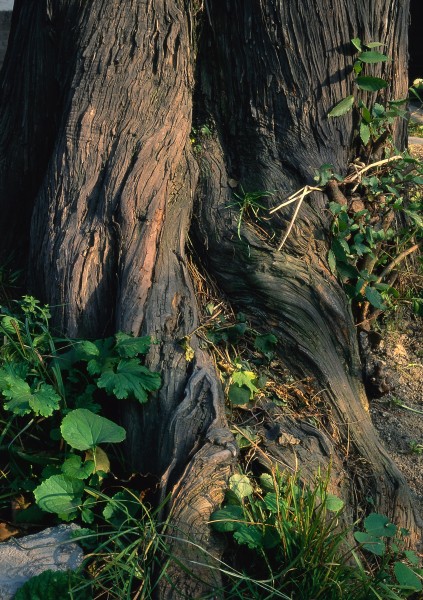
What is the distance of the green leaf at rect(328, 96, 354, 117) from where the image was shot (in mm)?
3688

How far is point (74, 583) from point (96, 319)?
125 centimetres

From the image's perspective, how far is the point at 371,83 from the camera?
373cm

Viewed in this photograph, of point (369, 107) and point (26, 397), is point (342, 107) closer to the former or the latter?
point (369, 107)

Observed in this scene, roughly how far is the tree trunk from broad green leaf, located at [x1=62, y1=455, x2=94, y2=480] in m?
0.53

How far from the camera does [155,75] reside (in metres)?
3.67

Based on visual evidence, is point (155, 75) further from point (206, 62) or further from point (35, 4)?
point (35, 4)

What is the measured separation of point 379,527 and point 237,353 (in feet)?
3.30

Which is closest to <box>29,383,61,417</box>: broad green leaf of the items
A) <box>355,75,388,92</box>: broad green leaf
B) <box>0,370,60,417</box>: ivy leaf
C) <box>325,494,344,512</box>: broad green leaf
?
<box>0,370,60,417</box>: ivy leaf

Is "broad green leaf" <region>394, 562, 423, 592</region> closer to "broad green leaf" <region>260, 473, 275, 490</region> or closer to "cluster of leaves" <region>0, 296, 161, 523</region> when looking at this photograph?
"broad green leaf" <region>260, 473, 275, 490</region>

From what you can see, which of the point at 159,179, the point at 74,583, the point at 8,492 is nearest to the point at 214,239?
the point at 159,179

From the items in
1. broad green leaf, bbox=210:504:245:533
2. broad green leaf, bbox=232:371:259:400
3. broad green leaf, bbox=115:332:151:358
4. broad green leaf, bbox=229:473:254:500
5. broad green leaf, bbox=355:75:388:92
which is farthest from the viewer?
broad green leaf, bbox=355:75:388:92

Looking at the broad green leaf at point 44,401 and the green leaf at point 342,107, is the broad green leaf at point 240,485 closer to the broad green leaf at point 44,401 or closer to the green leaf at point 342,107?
the broad green leaf at point 44,401

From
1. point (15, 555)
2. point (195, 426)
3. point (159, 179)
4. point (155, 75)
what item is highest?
point (155, 75)

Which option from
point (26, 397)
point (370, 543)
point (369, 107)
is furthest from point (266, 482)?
point (369, 107)
